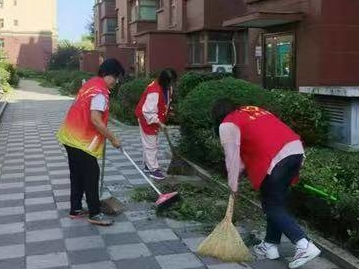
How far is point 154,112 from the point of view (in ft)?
27.3

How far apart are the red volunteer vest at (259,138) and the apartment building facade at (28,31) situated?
71844mm

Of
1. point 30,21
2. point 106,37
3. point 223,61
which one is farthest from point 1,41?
point 223,61

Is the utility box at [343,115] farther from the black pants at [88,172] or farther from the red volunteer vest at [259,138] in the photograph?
the red volunteer vest at [259,138]

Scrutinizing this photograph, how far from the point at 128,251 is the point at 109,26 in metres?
37.5

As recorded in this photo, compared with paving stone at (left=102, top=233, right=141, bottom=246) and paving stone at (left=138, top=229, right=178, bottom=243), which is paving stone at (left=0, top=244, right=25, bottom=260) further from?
paving stone at (left=138, top=229, right=178, bottom=243)

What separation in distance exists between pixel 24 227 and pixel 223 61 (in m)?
16.0

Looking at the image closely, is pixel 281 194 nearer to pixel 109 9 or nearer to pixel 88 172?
pixel 88 172

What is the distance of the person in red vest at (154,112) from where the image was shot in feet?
27.1

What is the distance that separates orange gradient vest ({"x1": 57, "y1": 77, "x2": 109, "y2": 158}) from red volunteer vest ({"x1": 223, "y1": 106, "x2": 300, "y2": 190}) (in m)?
1.78

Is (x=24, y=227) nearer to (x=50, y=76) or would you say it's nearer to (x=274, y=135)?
(x=274, y=135)

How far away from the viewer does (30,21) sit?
77.6 m

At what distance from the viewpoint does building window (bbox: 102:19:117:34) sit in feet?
135

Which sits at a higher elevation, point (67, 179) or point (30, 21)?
point (30, 21)

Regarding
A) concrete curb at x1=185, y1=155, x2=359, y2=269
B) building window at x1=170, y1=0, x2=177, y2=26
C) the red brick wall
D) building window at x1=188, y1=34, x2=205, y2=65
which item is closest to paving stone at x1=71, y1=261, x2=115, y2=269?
concrete curb at x1=185, y1=155, x2=359, y2=269
